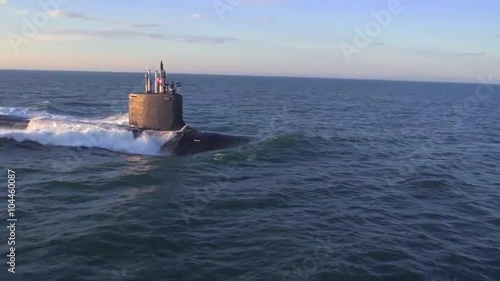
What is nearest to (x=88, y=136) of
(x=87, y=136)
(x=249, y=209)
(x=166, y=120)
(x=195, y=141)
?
(x=87, y=136)

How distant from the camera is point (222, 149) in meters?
31.6

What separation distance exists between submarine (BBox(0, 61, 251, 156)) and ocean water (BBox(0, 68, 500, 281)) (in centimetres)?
91

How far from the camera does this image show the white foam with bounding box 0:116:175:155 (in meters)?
31.0

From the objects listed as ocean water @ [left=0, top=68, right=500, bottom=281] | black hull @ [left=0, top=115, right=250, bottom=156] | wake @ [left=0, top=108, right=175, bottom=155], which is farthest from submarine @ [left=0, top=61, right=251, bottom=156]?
ocean water @ [left=0, top=68, right=500, bottom=281]

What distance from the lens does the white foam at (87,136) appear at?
3097 centimetres

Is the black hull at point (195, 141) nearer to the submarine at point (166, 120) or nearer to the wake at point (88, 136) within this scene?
the submarine at point (166, 120)

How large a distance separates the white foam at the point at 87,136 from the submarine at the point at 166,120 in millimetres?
474

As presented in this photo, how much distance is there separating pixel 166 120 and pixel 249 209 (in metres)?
13.1

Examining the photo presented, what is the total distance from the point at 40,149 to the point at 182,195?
48.9 feet

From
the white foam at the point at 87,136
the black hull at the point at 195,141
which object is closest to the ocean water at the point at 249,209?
the white foam at the point at 87,136

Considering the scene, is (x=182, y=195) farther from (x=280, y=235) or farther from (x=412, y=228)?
(x=412, y=228)

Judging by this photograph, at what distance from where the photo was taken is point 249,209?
20031mm

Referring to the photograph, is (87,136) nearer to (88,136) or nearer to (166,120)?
(88,136)

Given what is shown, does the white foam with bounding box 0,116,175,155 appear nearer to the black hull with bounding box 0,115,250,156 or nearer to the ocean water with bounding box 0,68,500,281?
the ocean water with bounding box 0,68,500,281
